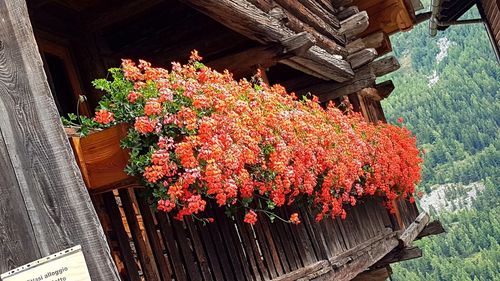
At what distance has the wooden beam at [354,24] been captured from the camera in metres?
9.71

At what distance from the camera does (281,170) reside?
494 centimetres

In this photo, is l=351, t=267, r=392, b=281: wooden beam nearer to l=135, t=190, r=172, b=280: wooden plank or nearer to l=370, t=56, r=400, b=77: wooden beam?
l=370, t=56, r=400, b=77: wooden beam

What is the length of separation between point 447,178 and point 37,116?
111m

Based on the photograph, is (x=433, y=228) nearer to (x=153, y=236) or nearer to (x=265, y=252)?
(x=265, y=252)

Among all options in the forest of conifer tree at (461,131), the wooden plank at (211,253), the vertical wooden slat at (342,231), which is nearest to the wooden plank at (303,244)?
the vertical wooden slat at (342,231)

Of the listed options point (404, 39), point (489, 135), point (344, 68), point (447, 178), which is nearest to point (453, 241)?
point (489, 135)

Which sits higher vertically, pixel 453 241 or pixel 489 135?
pixel 489 135

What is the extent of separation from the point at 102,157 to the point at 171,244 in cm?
97

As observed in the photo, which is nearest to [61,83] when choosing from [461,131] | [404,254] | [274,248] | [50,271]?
[274,248]

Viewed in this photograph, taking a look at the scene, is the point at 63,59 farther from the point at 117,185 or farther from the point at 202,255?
the point at 117,185

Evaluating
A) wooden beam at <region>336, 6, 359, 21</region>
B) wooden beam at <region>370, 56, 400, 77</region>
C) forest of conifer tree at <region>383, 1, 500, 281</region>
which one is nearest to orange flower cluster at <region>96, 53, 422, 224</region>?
wooden beam at <region>370, 56, 400, 77</region>

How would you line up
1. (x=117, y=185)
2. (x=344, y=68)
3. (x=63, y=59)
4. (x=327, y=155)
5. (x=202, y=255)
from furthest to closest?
(x=344, y=68)
(x=63, y=59)
(x=327, y=155)
(x=202, y=255)
(x=117, y=185)

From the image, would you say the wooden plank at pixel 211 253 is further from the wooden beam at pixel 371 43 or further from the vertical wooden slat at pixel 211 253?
the wooden beam at pixel 371 43

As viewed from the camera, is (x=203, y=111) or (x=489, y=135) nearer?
(x=203, y=111)
